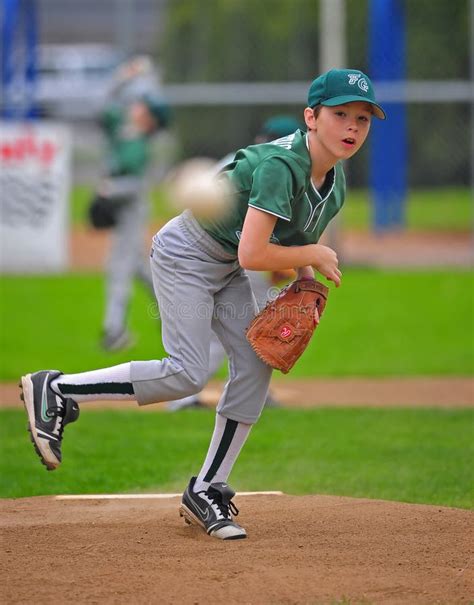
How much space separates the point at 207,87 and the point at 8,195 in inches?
142

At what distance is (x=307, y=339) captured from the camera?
4.62 metres

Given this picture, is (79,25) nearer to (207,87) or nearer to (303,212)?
(207,87)

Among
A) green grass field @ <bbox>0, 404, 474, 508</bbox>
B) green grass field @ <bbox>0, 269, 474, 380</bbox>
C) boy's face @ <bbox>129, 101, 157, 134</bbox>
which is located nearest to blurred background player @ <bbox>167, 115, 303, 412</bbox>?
green grass field @ <bbox>0, 404, 474, 508</bbox>

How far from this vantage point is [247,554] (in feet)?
14.3

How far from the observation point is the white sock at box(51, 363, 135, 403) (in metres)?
4.62

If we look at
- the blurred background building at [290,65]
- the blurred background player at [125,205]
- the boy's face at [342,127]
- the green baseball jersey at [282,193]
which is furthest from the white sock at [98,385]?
the blurred background building at [290,65]

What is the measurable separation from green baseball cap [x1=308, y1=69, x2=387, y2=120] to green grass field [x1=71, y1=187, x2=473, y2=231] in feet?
51.8

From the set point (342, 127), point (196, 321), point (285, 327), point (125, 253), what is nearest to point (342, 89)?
point (342, 127)

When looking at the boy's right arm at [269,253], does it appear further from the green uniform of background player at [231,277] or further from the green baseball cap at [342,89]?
the green baseball cap at [342,89]

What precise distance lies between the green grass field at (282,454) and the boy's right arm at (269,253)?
161 centimetres

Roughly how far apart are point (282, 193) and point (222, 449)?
114 centimetres

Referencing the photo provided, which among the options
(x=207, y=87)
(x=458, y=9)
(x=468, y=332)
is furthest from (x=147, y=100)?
(x=458, y=9)

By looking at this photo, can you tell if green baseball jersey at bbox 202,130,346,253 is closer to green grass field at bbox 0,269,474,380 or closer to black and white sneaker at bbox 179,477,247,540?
black and white sneaker at bbox 179,477,247,540

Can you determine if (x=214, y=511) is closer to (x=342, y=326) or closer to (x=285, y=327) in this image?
(x=285, y=327)
